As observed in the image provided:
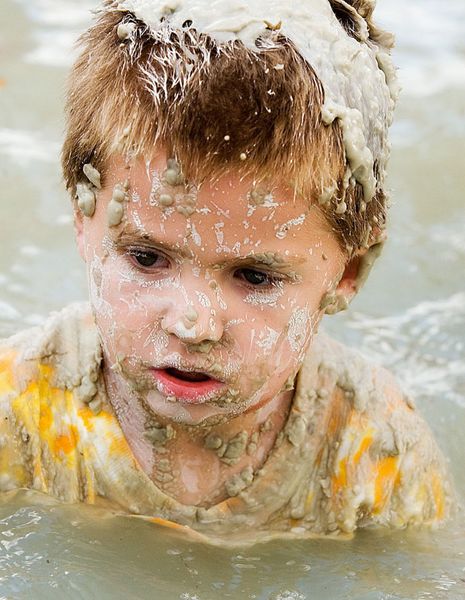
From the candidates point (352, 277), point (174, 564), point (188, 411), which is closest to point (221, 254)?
point (188, 411)

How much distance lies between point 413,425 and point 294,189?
3.59 ft

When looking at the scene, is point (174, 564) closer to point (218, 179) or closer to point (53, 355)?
point (53, 355)

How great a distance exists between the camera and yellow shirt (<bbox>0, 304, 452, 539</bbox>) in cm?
323

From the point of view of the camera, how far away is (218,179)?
261 centimetres

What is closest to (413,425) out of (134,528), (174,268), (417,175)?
(134,528)

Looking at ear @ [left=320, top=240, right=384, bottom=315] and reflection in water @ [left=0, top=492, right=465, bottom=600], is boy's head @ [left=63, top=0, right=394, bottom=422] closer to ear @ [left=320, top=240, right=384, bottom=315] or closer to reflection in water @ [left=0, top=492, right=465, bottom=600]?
ear @ [left=320, top=240, right=384, bottom=315]

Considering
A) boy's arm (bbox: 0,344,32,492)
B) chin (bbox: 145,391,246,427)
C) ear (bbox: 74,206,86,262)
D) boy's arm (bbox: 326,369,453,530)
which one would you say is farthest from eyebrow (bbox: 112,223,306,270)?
boy's arm (bbox: 326,369,453,530)

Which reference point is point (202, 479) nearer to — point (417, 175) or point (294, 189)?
point (294, 189)

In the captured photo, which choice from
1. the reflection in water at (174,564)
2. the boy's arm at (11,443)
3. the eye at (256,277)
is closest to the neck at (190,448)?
the reflection in water at (174,564)

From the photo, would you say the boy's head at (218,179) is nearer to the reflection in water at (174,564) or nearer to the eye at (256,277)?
the eye at (256,277)

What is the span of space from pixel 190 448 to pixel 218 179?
909mm

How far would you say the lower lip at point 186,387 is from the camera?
2787 mm

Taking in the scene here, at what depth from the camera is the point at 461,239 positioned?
5.58m

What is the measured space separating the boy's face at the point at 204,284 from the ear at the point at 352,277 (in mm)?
122
